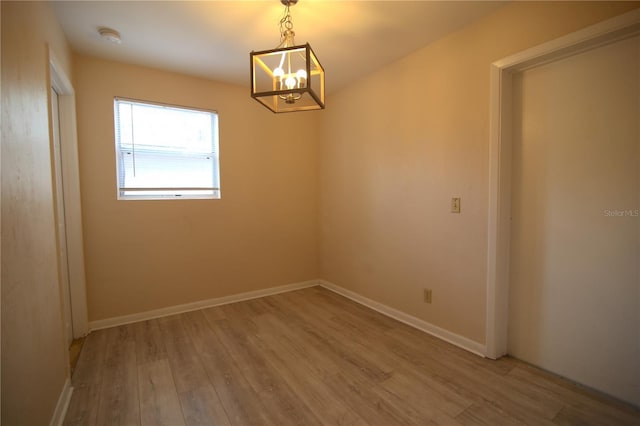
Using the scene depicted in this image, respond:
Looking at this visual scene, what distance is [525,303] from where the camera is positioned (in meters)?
2.16

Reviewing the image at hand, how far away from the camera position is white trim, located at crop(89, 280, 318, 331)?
284 cm

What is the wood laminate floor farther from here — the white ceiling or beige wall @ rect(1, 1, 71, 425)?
the white ceiling

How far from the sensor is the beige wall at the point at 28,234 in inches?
43.8

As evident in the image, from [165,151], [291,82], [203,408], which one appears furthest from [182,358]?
[291,82]

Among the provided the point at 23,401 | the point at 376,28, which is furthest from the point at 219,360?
the point at 376,28

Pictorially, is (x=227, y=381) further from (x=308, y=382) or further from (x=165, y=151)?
(x=165, y=151)

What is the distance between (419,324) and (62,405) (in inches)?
106

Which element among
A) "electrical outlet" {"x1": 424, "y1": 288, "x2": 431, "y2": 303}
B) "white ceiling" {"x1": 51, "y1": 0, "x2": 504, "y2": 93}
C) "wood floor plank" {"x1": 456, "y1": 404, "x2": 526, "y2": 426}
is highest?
"white ceiling" {"x1": 51, "y1": 0, "x2": 504, "y2": 93}

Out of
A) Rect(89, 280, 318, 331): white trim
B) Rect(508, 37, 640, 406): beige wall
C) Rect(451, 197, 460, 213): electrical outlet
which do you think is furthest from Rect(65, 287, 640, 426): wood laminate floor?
Rect(451, 197, 460, 213): electrical outlet

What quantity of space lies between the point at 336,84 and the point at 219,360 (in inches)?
124

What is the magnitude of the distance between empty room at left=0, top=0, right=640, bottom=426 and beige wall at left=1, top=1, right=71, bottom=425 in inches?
0.7

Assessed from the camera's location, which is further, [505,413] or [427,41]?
[427,41]

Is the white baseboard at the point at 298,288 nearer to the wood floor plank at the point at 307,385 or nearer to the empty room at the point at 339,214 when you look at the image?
the empty room at the point at 339,214

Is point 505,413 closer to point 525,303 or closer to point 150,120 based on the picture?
point 525,303
